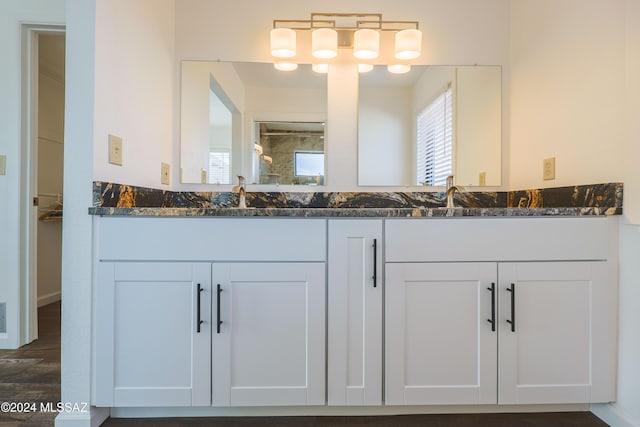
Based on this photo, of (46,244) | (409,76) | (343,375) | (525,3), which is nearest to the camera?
(343,375)

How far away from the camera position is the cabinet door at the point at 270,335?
4.41ft

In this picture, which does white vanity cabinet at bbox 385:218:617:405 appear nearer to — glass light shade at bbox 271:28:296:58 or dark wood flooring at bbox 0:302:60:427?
glass light shade at bbox 271:28:296:58

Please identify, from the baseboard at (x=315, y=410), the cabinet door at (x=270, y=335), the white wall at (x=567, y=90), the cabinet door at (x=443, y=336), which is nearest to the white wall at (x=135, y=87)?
the cabinet door at (x=270, y=335)

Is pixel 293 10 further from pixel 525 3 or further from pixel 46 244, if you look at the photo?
pixel 46 244

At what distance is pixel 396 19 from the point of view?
202 cm

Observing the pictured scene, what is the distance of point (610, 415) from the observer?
4.62 ft

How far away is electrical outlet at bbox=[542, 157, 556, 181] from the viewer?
171 centimetres

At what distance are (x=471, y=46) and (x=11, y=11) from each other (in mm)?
2679

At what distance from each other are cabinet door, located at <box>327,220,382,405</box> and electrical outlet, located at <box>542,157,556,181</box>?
0.99 meters

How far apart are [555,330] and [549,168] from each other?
0.79 m

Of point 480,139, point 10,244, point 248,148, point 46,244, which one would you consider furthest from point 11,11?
point 480,139

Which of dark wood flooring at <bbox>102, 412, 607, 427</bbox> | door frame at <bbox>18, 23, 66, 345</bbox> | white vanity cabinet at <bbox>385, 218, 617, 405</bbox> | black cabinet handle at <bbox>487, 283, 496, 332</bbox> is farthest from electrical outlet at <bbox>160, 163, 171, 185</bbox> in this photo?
black cabinet handle at <bbox>487, 283, 496, 332</bbox>

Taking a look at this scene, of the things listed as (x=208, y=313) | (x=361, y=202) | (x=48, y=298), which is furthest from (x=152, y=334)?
(x=48, y=298)

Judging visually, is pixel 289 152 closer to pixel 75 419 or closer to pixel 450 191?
pixel 450 191
